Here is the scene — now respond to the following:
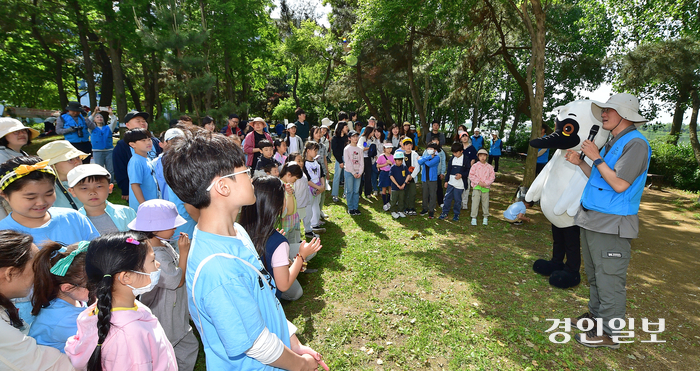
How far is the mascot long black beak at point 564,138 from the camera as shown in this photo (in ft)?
13.6

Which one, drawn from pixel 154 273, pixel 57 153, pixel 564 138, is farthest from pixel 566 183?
pixel 57 153

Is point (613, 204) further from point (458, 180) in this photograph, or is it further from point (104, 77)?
point (104, 77)

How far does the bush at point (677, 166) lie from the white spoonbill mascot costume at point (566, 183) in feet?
38.1

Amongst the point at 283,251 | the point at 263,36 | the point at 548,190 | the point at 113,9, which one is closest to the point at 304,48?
the point at 263,36

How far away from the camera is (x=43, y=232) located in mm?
2305

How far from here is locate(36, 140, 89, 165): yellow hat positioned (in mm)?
3148

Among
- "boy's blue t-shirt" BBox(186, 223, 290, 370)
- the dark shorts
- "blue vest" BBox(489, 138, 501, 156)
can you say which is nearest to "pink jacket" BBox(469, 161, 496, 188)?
the dark shorts

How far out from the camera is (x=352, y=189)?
25.5 feet

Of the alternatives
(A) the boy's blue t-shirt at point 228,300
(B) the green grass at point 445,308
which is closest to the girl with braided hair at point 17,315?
(A) the boy's blue t-shirt at point 228,300

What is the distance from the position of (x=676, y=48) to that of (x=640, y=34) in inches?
61.1

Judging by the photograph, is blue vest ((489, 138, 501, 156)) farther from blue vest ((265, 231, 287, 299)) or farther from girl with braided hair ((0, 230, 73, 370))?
girl with braided hair ((0, 230, 73, 370))

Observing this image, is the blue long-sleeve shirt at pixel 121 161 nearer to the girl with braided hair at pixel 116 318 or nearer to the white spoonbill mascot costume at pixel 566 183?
the girl with braided hair at pixel 116 318

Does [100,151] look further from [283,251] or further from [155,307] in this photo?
[283,251]

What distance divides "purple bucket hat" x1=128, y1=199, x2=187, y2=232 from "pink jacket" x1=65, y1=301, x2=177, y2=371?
101 cm
